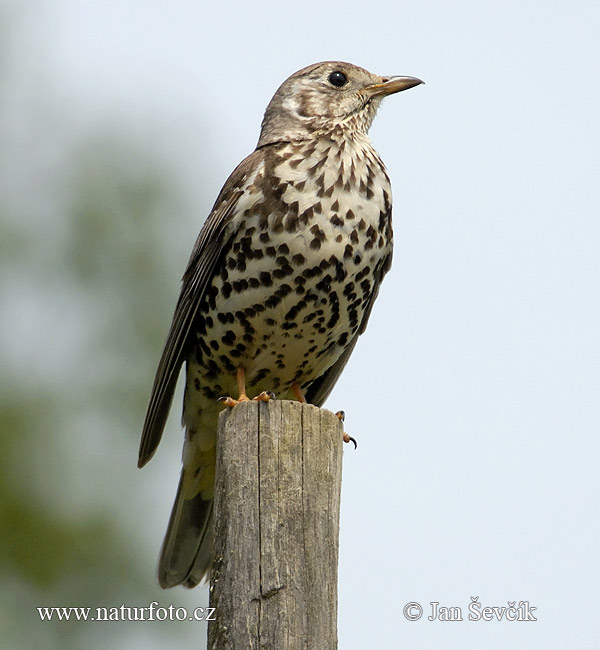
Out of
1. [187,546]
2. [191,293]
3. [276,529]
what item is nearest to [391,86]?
[191,293]

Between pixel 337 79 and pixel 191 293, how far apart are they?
1396 mm

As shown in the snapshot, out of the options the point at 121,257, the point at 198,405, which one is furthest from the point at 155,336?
the point at 198,405

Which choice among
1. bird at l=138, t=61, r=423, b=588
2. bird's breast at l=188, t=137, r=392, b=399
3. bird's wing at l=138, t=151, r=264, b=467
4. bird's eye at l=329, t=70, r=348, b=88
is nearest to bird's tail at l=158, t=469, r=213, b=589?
bird at l=138, t=61, r=423, b=588

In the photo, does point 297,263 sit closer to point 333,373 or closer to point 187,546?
point 333,373

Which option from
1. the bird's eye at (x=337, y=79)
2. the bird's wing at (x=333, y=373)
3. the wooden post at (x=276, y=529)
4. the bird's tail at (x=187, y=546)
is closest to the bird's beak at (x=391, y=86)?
the bird's eye at (x=337, y=79)

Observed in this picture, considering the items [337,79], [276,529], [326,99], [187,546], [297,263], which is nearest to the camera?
[276,529]

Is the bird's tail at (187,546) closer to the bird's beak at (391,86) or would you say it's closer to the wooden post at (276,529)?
the wooden post at (276,529)

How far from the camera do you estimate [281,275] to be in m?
5.23

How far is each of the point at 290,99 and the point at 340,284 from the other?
4.31 feet

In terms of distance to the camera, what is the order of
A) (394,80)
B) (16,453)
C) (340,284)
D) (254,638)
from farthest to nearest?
(16,453) → (394,80) → (340,284) → (254,638)

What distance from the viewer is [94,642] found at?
892cm

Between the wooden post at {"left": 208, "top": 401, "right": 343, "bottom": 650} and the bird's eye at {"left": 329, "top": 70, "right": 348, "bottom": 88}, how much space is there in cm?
262

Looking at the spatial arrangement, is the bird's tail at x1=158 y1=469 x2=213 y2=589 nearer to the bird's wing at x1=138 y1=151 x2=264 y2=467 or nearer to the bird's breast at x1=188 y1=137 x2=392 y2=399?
the bird's wing at x1=138 y1=151 x2=264 y2=467

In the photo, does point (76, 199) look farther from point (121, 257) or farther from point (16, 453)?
point (16, 453)
